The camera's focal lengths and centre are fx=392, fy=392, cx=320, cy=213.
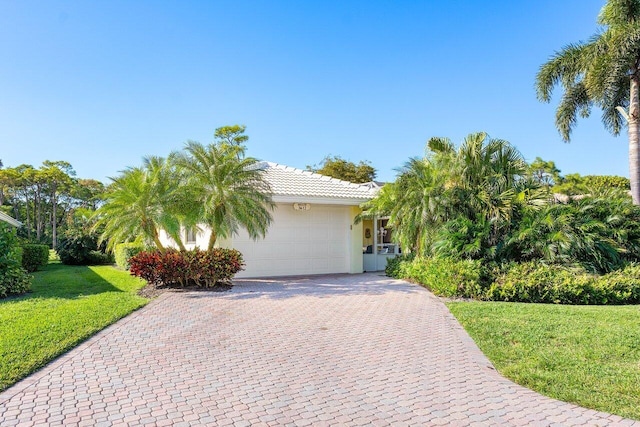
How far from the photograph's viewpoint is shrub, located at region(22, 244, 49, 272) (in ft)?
60.1

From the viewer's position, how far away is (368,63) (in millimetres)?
16516

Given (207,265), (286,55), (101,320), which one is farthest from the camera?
(286,55)

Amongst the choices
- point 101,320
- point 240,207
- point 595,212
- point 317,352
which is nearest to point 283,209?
point 240,207

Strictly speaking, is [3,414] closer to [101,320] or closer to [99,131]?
[101,320]

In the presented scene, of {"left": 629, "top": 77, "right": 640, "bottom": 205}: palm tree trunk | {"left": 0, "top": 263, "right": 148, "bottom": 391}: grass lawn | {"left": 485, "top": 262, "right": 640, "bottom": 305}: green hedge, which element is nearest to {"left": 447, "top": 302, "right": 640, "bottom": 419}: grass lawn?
{"left": 485, "top": 262, "right": 640, "bottom": 305}: green hedge

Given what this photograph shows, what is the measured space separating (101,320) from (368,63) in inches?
540

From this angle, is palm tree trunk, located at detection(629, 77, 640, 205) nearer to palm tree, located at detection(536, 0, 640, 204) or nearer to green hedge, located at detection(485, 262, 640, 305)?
palm tree, located at detection(536, 0, 640, 204)

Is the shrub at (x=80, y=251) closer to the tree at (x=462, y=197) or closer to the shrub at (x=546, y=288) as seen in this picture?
the tree at (x=462, y=197)

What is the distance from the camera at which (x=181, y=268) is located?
38.8ft

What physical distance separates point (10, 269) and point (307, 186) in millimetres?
10347

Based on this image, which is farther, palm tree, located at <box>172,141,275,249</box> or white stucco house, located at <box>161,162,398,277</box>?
white stucco house, located at <box>161,162,398,277</box>

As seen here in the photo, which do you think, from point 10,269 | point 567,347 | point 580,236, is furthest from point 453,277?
point 10,269

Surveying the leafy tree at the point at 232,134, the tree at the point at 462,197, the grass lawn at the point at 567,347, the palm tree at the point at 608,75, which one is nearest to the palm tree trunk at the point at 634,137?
the palm tree at the point at 608,75

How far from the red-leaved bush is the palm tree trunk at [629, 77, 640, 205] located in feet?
52.4
